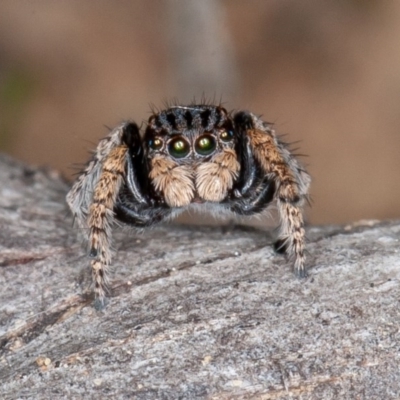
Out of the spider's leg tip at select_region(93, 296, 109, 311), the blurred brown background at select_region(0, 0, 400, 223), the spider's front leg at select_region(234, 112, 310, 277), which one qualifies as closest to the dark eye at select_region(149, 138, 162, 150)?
the spider's front leg at select_region(234, 112, 310, 277)

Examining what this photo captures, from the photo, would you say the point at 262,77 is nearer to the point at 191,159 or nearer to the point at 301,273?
the point at 191,159

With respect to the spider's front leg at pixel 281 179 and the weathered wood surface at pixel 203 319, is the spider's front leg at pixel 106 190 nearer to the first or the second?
the weathered wood surface at pixel 203 319

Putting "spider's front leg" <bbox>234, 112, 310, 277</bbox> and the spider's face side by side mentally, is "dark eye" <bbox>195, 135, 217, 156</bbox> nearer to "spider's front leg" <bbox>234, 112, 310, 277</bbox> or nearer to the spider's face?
the spider's face

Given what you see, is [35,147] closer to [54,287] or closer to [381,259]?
[54,287]

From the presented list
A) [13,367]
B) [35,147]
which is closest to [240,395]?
[13,367]

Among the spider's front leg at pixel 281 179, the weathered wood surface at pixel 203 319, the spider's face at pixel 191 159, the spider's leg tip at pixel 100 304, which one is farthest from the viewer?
the spider's face at pixel 191 159

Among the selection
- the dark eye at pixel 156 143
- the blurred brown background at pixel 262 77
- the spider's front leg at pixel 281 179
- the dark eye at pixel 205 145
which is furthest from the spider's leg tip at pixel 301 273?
the blurred brown background at pixel 262 77
